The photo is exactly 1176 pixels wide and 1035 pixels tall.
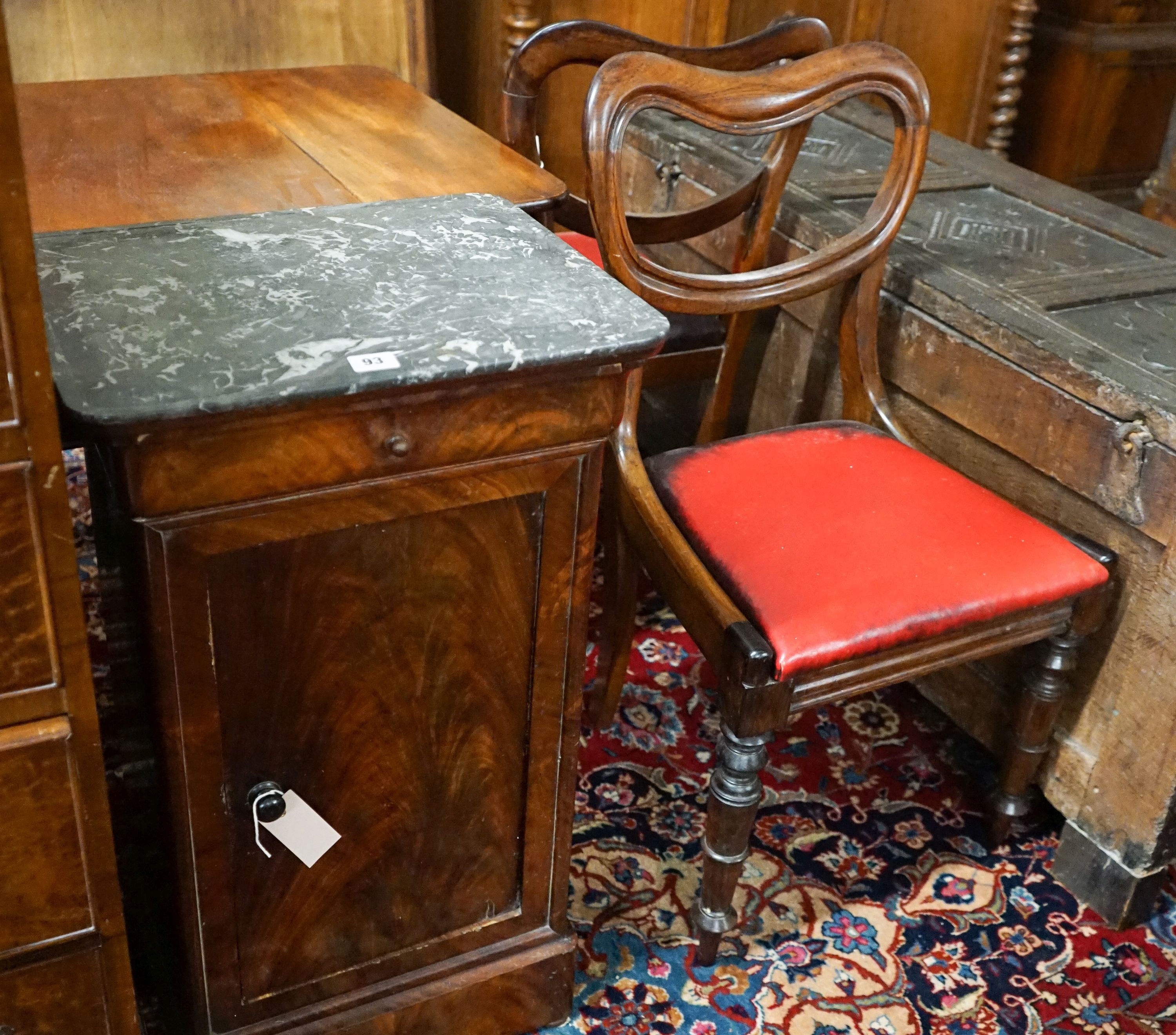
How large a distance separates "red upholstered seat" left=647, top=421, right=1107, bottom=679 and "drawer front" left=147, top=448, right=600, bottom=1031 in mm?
337

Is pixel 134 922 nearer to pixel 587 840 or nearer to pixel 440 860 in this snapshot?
pixel 440 860

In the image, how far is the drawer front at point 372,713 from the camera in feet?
3.96

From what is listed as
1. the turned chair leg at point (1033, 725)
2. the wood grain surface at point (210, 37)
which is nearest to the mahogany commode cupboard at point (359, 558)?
the turned chair leg at point (1033, 725)

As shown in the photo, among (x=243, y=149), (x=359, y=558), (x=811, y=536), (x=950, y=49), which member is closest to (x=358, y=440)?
(x=359, y=558)

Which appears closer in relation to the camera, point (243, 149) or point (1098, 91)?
point (243, 149)

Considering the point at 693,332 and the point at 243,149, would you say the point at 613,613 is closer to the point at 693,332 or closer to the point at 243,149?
the point at 693,332

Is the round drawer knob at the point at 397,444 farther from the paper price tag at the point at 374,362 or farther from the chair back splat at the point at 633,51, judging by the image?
the chair back splat at the point at 633,51

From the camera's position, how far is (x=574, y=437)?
4.18ft

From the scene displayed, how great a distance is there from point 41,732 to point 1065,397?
139cm

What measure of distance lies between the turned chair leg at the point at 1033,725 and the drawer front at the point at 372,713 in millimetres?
765

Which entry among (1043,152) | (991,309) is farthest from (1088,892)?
(1043,152)

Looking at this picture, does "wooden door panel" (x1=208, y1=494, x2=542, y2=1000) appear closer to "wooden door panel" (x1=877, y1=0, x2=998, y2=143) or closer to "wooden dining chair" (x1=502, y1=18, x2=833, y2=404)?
"wooden dining chair" (x1=502, y1=18, x2=833, y2=404)

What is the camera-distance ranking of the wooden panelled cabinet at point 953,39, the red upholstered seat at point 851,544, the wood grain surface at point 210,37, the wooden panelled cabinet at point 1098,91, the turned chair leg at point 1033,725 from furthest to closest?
the wooden panelled cabinet at point 1098,91 < the wooden panelled cabinet at point 953,39 < the wood grain surface at point 210,37 < the turned chair leg at point 1033,725 < the red upholstered seat at point 851,544

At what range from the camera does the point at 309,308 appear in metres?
1.20
